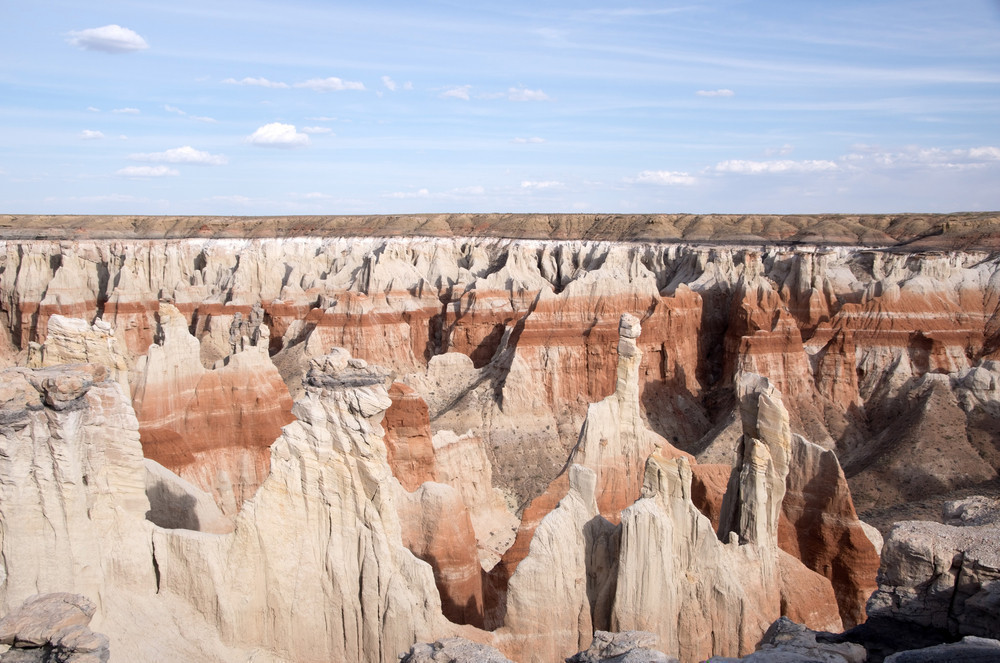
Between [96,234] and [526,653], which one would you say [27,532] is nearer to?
[526,653]

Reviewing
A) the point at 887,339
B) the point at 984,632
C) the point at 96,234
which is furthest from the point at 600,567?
the point at 96,234

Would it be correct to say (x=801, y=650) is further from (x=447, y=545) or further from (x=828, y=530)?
(x=828, y=530)

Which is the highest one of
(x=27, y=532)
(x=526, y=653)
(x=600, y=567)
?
(x=27, y=532)

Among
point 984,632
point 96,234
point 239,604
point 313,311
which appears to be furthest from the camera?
point 96,234

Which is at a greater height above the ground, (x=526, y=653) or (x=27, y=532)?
(x=27, y=532)

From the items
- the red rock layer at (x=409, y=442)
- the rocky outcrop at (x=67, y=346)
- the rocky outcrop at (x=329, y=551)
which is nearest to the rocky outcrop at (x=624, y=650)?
the rocky outcrop at (x=329, y=551)

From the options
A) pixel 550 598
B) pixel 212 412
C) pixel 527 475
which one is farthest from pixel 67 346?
pixel 527 475

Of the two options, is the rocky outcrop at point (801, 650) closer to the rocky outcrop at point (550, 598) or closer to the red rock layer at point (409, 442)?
the rocky outcrop at point (550, 598)
